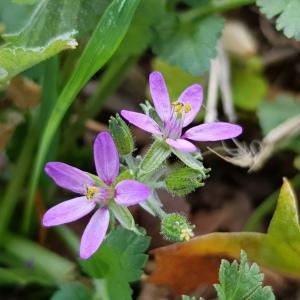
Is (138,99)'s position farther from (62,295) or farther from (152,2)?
(62,295)

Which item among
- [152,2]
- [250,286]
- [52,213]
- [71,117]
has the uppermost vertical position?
[152,2]

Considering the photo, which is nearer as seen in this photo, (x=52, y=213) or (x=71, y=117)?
(x=52, y=213)

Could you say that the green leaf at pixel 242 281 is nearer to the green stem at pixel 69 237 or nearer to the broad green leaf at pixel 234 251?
the broad green leaf at pixel 234 251

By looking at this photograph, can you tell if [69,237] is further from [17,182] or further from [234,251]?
[234,251]

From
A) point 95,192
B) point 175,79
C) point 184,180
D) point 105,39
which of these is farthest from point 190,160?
point 175,79

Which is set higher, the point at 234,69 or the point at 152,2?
the point at 152,2

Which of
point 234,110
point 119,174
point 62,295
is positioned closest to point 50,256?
point 62,295

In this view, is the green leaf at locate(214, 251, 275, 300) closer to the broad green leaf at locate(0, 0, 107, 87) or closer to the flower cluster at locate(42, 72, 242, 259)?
the flower cluster at locate(42, 72, 242, 259)

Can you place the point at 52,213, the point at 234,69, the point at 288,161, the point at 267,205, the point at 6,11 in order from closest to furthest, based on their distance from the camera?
the point at 52,213 → the point at 6,11 → the point at 267,205 → the point at 288,161 → the point at 234,69
